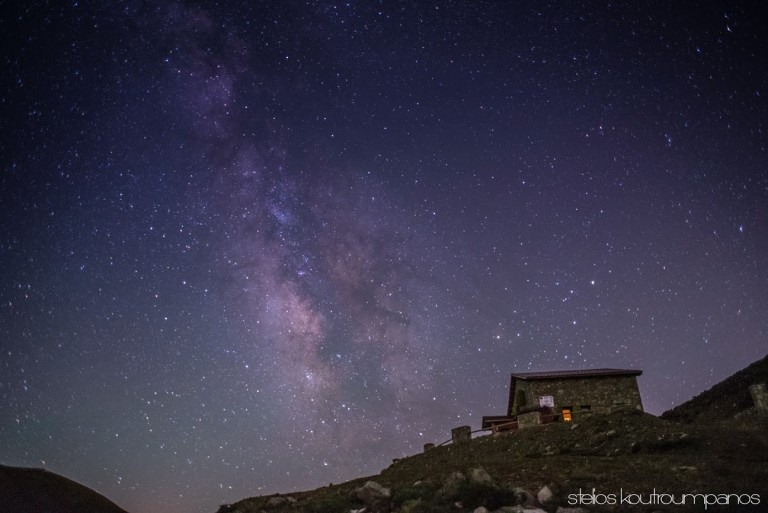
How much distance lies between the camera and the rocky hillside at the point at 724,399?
83.8 ft

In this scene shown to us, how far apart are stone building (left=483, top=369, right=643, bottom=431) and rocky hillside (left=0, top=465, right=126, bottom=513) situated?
2325cm

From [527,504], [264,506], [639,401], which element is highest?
[639,401]

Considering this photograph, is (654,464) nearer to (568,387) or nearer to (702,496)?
(702,496)

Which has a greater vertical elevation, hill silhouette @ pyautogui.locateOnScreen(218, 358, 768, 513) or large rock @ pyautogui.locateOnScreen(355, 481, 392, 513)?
hill silhouette @ pyautogui.locateOnScreen(218, 358, 768, 513)

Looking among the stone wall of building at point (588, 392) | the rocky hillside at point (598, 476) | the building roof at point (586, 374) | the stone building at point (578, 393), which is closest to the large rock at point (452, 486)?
the rocky hillside at point (598, 476)

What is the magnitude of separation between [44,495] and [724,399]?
3530 centimetres

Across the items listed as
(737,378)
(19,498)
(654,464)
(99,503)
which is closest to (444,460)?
(654,464)

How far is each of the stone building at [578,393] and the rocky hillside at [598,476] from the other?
34.2ft

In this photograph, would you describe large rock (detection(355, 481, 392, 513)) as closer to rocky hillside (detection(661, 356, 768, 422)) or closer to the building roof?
the building roof

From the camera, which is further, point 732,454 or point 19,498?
point 732,454

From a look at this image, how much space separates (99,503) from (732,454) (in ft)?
53.7

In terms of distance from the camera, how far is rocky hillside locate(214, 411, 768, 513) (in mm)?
9547

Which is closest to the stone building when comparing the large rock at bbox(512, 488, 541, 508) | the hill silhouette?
the hill silhouette

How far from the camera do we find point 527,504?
9.38 meters
